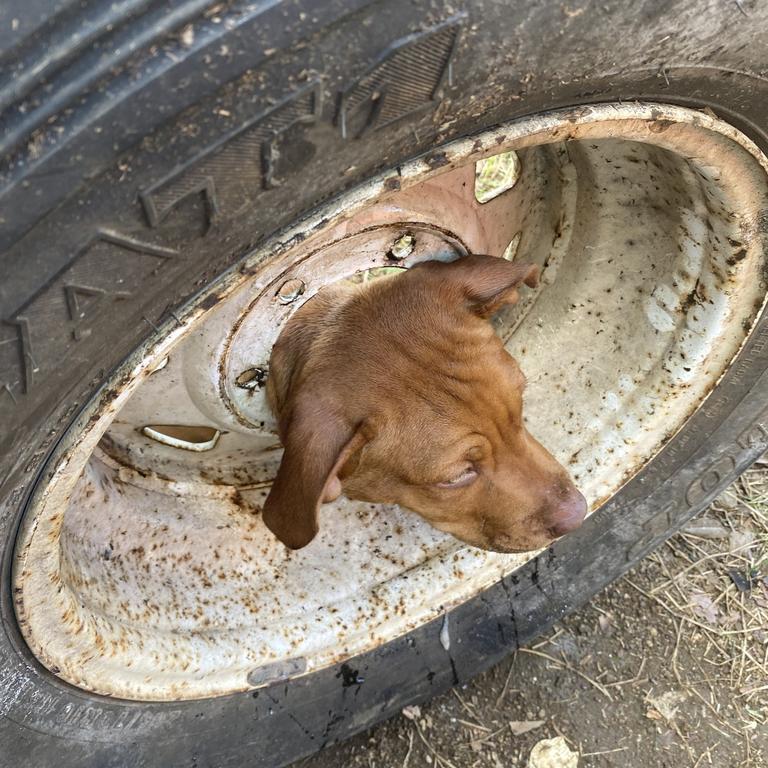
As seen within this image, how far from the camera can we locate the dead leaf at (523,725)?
2.77 metres

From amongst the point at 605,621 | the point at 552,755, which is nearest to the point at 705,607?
the point at 605,621

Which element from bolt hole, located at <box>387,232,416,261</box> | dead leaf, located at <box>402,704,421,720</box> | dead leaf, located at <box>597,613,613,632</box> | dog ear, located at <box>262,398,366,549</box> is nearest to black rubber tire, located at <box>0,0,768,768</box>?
dog ear, located at <box>262,398,366,549</box>

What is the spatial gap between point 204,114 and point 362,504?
1.64 m

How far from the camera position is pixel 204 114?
1.09 meters

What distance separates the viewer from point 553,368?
2627mm

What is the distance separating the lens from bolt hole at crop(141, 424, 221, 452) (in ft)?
7.86

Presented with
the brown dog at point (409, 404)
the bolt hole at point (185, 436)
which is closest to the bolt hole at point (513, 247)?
the brown dog at point (409, 404)

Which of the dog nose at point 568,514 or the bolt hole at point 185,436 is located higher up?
the bolt hole at point 185,436

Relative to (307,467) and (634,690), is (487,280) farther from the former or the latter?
(634,690)

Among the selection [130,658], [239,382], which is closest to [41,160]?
[239,382]

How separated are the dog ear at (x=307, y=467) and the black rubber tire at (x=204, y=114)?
0.56 metres

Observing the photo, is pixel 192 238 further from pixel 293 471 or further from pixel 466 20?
pixel 293 471

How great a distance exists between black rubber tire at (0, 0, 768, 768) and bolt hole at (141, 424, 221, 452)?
30.1 inches

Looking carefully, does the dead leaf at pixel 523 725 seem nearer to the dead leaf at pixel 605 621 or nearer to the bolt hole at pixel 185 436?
the dead leaf at pixel 605 621
